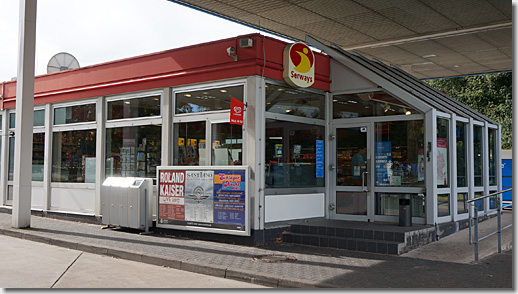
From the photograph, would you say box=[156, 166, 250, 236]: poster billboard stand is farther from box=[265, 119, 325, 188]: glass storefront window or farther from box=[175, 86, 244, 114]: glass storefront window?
box=[175, 86, 244, 114]: glass storefront window

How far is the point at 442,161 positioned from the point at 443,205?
92 cm

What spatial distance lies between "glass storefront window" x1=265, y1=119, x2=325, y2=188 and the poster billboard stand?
2.26 ft

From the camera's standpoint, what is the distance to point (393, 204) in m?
10.9

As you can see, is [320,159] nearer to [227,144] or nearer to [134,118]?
[227,144]

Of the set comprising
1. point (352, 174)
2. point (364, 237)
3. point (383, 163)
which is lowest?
point (364, 237)

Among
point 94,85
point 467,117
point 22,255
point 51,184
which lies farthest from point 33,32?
point 467,117

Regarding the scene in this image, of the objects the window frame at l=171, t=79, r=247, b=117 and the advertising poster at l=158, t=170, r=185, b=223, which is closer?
the window frame at l=171, t=79, r=247, b=117

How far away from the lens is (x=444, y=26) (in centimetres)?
1415

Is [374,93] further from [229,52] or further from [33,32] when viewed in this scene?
[33,32]

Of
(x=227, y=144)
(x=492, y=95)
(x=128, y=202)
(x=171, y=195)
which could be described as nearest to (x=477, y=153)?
(x=227, y=144)

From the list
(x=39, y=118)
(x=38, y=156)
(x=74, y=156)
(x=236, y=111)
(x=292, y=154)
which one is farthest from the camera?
(x=39, y=118)

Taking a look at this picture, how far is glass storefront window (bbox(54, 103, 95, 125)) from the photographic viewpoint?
13633 millimetres

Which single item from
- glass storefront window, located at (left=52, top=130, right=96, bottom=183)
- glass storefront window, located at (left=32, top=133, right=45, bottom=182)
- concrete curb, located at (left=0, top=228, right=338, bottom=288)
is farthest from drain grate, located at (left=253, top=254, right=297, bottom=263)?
glass storefront window, located at (left=32, top=133, right=45, bottom=182)

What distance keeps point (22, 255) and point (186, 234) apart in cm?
329
